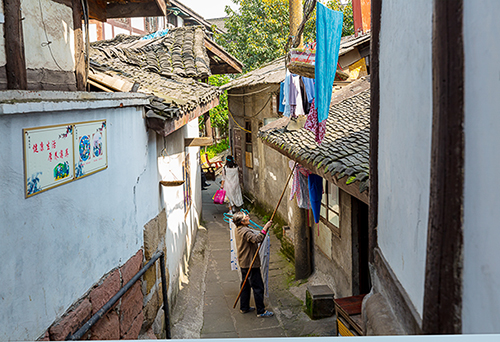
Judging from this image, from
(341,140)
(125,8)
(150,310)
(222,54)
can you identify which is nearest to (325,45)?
(341,140)

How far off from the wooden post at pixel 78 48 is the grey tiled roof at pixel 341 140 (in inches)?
85.9

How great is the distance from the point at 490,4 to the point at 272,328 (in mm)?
4883

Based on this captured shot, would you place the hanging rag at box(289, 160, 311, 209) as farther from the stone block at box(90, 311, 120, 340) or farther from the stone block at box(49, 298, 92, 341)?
the stone block at box(49, 298, 92, 341)

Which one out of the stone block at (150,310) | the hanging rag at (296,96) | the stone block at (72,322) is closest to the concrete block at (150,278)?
the stone block at (150,310)

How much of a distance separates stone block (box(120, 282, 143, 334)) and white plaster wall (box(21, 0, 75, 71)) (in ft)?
6.16

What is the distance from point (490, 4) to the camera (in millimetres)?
1183

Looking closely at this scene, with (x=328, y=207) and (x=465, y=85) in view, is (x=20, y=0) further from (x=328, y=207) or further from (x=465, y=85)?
(x=328, y=207)

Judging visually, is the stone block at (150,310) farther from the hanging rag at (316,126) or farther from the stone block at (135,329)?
the hanging rag at (316,126)

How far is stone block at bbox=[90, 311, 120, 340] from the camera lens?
296 cm

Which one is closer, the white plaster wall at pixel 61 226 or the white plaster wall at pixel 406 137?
the white plaster wall at pixel 406 137

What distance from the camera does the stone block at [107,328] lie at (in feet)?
9.72

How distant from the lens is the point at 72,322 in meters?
2.59

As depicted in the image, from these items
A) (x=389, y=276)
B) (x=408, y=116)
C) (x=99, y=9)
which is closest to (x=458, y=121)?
(x=408, y=116)

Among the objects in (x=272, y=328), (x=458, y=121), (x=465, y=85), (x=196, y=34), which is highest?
(x=196, y=34)
